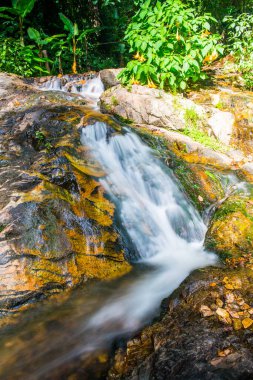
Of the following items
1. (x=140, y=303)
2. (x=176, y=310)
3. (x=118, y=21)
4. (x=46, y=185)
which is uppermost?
(x=118, y=21)

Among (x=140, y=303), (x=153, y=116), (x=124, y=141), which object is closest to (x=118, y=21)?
(x=153, y=116)

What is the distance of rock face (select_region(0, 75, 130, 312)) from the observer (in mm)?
3085

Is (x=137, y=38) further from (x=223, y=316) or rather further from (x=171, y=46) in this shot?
(x=223, y=316)

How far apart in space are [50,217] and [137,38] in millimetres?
4661

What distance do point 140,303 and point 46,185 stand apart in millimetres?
1855

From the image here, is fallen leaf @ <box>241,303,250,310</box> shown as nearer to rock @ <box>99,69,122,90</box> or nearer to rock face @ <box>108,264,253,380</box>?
rock face @ <box>108,264,253,380</box>

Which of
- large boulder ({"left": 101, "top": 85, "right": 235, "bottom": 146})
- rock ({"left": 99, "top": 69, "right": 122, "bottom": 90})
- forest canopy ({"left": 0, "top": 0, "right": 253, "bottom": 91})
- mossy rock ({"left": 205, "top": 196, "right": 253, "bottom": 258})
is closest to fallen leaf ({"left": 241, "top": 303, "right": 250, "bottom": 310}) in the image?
mossy rock ({"left": 205, "top": 196, "right": 253, "bottom": 258})

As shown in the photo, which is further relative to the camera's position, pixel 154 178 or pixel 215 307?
pixel 154 178

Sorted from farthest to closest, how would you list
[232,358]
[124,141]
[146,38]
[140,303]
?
[146,38] → [124,141] → [140,303] → [232,358]

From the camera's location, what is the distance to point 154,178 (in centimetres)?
472

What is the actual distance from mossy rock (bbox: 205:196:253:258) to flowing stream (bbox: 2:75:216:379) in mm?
212

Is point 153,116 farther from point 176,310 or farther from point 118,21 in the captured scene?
point 118,21

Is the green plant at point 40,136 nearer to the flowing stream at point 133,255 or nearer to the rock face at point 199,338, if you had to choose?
the flowing stream at point 133,255

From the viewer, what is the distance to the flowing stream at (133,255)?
262 cm
